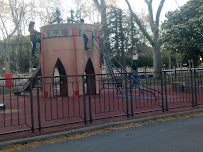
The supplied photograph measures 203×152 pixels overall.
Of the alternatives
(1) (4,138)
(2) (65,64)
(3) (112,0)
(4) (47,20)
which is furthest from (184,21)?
(1) (4,138)

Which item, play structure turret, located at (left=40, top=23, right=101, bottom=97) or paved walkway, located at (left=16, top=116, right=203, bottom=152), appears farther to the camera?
play structure turret, located at (left=40, top=23, right=101, bottom=97)

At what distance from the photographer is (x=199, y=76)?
1013cm

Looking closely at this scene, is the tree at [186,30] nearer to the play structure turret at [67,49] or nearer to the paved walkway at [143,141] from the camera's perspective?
the play structure turret at [67,49]

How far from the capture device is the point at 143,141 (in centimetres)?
553

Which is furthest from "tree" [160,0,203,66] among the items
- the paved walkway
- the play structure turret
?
the paved walkway

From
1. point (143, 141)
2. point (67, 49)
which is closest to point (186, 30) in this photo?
point (67, 49)

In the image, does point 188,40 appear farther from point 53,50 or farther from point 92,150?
point 92,150

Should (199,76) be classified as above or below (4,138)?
above

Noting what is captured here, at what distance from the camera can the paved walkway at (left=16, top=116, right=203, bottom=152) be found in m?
5.03

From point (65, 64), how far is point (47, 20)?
95.7 feet

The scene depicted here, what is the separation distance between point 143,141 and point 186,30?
2246 cm

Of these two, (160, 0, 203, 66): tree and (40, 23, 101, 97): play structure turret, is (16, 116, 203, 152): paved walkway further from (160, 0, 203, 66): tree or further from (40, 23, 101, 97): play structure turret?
(160, 0, 203, 66): tree

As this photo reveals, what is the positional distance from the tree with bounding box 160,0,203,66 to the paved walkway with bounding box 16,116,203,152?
66.0ft

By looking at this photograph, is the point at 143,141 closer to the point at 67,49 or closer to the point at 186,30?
the point at 67,49
